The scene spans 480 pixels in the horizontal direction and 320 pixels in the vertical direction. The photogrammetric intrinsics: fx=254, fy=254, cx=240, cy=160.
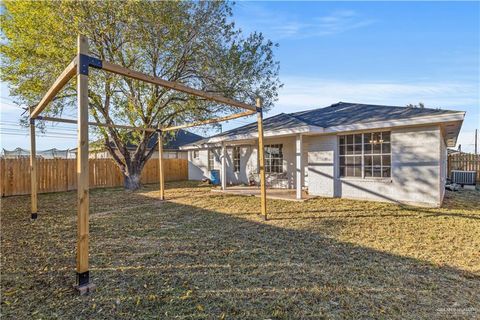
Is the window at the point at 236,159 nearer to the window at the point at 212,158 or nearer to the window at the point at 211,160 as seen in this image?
the window at the point at 212,158

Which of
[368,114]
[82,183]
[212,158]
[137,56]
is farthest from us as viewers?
[212,158]

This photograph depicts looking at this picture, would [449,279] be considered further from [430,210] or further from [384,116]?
[384,116]

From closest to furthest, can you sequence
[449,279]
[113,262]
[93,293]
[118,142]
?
[93,293] → [449,279] → [113,262] → [118,142]

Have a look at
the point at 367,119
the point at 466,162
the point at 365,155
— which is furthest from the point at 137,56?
the point at 466,162

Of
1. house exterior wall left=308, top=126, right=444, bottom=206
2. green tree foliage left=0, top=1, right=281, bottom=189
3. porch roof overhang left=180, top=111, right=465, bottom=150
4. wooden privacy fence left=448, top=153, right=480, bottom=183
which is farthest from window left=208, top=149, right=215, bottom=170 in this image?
wooden privacy fence left=448, top=153, right=480, bottom=183

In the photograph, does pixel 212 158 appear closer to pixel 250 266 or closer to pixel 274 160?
pixel 274 160

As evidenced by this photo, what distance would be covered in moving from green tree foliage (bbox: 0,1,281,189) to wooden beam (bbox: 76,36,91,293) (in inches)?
282

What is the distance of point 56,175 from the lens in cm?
1252

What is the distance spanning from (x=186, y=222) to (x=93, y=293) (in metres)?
3.31

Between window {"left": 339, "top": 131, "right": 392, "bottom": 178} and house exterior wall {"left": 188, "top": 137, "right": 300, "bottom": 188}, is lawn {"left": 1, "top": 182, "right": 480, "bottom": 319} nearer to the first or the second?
window {"left": 339, "top": 131, "right": 392, "bottom": 178}

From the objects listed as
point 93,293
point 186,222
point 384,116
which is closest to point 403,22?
point 384,116

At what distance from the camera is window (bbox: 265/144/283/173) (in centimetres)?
1217

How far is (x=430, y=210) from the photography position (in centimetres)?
696

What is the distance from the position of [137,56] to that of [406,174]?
10.6 metres
